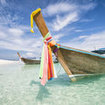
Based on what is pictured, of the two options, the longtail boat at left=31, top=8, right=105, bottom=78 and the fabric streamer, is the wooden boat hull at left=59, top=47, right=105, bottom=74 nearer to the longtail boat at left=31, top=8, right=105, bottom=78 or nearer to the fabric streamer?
the longtail boat at left=31, top=8, right=105, bottom=78

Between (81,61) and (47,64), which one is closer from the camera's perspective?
(47,64)

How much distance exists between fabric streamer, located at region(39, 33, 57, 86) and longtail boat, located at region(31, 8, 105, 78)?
0.25 meters

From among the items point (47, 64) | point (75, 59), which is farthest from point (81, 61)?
point (47, 64)

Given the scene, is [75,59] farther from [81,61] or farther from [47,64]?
[47,64]

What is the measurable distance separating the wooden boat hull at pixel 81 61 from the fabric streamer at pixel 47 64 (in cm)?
72

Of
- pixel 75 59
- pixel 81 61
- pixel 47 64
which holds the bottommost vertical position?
pixel 81 61

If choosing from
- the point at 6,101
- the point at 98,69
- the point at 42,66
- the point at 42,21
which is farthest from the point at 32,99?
the point at 98,69

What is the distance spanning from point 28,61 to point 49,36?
52.1 feet

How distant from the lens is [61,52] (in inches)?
155

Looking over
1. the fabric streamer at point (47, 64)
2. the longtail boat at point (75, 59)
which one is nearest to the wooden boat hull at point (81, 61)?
the longtail boat at point (75, 59)

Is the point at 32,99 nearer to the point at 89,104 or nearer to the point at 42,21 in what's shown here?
the point at 89,104

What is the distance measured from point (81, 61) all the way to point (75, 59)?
32 cm

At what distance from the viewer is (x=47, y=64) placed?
2887mm

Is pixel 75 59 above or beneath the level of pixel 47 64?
beneath
